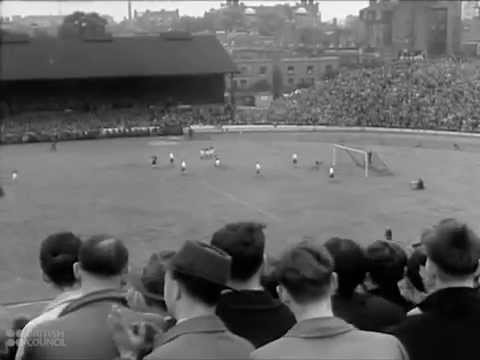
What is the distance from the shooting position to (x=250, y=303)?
425 cm

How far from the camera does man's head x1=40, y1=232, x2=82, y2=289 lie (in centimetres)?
460

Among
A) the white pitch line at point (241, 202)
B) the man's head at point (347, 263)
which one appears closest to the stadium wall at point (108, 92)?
the white pitch line at point (241, 202)

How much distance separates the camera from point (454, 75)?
5469 centimetres

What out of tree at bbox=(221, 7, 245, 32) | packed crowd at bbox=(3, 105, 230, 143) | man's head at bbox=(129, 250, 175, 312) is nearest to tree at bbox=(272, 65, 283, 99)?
packed crowd at bbox=(3, 105, 230, 143)

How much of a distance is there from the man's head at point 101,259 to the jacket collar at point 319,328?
1140 millimetres

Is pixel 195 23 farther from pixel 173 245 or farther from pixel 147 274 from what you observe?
pixel 147 274

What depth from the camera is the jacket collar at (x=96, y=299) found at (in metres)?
4.03

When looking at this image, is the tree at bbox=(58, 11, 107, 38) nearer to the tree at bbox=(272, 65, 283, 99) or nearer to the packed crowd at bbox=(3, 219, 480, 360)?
the tree at bbox=(272, 65, 283, 99)

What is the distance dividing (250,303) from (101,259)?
84cm

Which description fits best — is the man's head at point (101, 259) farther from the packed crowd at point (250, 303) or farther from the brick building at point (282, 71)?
the brick building at point (282, 71)

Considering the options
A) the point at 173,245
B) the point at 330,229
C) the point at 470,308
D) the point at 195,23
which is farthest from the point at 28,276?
the point at 195,23

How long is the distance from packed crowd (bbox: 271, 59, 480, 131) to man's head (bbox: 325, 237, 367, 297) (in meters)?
45.8

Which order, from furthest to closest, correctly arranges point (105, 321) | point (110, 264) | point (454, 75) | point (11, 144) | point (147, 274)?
point (454, 75), point (11, 144), point (147, 274), point (110, 264), point (105, 321)

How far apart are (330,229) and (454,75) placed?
34230 mm
